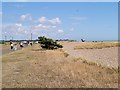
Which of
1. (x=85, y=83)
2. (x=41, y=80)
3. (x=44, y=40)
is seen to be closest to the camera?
(x=85, y=83)

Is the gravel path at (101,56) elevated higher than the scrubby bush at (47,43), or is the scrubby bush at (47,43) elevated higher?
the scrubby bush at (47,43)

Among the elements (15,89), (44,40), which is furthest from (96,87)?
(44,40)

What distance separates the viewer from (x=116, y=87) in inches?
473

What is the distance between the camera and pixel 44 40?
203ft

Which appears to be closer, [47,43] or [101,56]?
[101,56]

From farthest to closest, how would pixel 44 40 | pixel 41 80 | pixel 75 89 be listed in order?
pixel 44 40, pixel 41 80, pixel 75 89

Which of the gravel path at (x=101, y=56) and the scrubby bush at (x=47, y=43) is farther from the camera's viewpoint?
the scrubby bush at (x=47, y=43)

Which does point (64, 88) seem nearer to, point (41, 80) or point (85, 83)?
point (85, 83)

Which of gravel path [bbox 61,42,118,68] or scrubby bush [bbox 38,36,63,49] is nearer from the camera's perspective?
gravel path [bbox 61,42,118,68]

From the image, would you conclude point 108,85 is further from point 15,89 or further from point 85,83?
point 15,89

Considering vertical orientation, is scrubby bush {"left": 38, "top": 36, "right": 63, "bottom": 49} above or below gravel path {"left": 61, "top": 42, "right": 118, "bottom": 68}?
above

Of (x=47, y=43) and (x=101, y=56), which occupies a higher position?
(x=47, y=43)

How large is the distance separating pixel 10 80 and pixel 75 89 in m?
3.86

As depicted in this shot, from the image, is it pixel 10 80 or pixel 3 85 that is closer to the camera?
pixel 3 85
